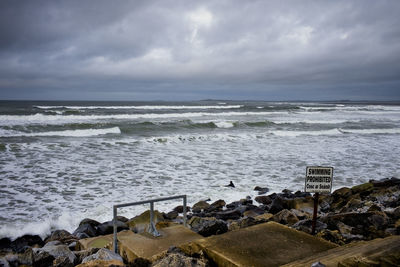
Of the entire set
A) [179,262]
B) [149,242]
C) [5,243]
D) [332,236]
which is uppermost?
[179,262]

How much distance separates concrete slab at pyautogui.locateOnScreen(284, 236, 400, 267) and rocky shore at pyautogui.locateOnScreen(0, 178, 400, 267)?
3.66 feet

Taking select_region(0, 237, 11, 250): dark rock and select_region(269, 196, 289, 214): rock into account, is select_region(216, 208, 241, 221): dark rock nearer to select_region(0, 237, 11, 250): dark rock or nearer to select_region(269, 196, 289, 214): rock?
select_region(269, 196, 289, 214): rock

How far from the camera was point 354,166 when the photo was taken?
37.3 ft

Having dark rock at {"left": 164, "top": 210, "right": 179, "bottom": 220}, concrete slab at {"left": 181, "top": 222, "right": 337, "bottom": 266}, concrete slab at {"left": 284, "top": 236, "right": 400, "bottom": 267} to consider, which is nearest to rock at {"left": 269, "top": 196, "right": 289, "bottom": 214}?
dark rock at {"left": 164, "top": 210, "right": 179, "bottom": 220}

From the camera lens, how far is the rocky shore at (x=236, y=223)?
12.1 ft

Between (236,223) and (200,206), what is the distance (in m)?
2.01

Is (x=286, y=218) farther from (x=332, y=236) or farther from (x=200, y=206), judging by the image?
(x=200, y=206)

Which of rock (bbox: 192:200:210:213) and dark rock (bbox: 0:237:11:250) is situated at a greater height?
rock (bbox: 192:200:210:213)

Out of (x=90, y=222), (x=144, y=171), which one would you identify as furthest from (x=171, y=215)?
(x=144, y=171)

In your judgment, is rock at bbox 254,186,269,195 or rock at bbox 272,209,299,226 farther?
rock at bbox 254,186,269,195

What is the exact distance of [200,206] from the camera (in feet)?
23.1

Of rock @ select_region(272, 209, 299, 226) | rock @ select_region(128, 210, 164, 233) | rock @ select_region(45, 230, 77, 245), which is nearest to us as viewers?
rock @ select_region(45, 230, 77, 245)

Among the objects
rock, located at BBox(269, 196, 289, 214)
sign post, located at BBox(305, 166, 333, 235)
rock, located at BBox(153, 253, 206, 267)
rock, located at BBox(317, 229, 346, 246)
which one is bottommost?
rock, located at BBox(269, 196, 289, 214)

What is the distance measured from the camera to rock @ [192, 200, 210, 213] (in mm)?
6953
